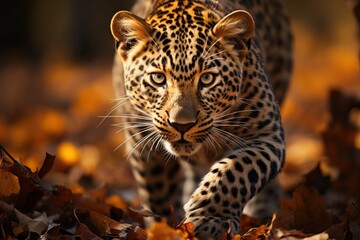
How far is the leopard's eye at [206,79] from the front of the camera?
5.91 m

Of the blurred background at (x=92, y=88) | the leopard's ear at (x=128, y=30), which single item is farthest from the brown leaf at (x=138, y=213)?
the leopard's ear at (x=128, y=30)

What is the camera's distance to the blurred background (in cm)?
955

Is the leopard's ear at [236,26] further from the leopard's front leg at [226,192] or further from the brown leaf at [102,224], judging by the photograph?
the brown leaf at [102,224]

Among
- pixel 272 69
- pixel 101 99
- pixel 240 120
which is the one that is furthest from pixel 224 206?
pixel 101 99

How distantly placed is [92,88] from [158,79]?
11870mm

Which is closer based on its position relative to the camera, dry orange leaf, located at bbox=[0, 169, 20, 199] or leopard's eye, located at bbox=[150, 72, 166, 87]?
dry orange leaf, located at bbox=[0, 169, 20, 199]

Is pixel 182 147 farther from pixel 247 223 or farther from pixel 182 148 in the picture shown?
pixel 247 223

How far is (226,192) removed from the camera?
5.48 meters

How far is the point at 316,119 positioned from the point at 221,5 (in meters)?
6.93

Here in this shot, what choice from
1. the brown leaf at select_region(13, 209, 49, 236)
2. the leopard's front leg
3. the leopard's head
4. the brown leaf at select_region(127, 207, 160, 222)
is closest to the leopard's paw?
the leopard's front leg

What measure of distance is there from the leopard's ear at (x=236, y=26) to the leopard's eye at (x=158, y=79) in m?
0.48

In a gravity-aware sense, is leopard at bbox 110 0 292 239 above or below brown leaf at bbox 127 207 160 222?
above

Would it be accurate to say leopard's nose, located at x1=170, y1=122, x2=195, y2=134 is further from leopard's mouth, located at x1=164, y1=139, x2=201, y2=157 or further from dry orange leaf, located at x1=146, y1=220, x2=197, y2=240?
dry orange leaf, located at x1=146, y1=220, x2=197, y2=240

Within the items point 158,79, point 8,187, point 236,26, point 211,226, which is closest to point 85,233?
point 8,187
